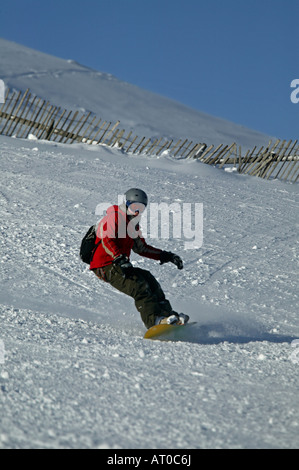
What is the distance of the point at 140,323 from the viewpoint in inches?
218

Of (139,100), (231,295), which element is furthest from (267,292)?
(139,100)

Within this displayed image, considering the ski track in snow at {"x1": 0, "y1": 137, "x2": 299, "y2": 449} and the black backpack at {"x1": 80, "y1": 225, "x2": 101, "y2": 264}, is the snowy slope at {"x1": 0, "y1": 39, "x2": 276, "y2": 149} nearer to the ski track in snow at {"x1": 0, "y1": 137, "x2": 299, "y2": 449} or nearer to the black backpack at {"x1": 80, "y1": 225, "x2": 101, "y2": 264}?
the ski track in snow at {"x1": 0, "y1": 137, "x2": 299, "y2": 449}

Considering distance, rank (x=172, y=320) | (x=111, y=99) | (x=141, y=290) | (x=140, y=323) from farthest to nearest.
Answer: (x=111, y=99) < (x=140, y=323) < (x=141, y=290) < (x=172, y=320)

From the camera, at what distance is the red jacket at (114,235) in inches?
188

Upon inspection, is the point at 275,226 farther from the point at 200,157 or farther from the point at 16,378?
the point at 16,378

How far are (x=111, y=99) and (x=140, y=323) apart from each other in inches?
1236

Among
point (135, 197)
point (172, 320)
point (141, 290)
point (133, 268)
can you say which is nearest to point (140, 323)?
point (141, 290)

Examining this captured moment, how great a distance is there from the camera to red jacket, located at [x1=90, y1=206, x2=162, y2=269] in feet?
15.7

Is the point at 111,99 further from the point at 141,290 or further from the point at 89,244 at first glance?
the point at 141,290

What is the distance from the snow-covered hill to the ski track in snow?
0.01 meters

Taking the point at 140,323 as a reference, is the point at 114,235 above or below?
above

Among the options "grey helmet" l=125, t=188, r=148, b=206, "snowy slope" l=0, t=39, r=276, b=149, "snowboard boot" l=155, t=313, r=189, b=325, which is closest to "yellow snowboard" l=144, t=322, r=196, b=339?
"snowboard boot" l=155, t=313, r=189, b=325

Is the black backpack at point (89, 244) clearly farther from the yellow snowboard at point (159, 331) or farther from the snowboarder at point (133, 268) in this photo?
the yellow snowboard at point (159, 331)
